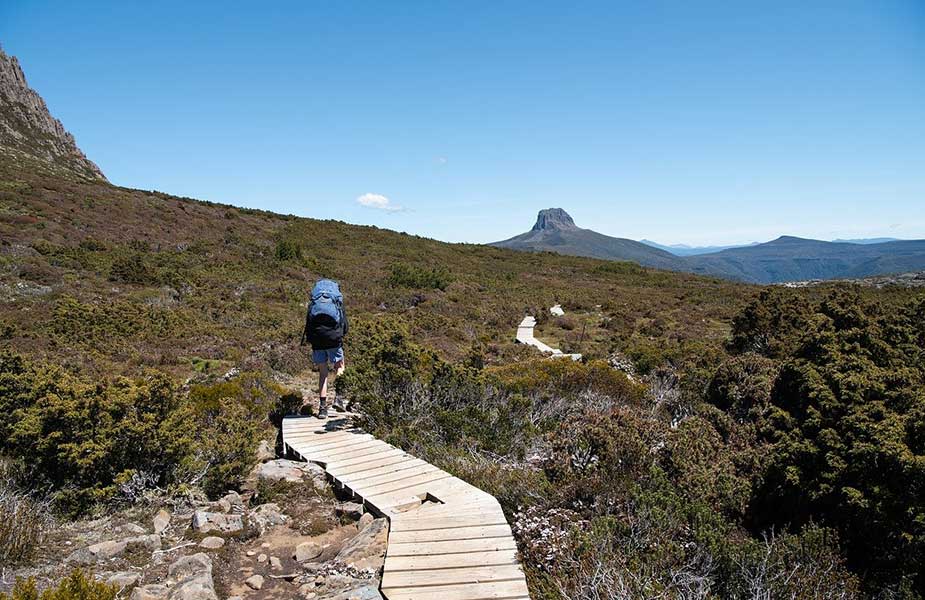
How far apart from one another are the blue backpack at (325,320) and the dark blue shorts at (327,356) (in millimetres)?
95

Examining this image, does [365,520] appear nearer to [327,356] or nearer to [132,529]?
[132,529]

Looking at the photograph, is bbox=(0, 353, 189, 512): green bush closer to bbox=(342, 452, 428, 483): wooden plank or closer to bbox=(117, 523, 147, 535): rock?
bbox=(117, 523, 147, 535): rock

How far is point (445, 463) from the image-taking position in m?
5.11

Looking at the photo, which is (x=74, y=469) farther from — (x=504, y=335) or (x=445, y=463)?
(x=504, y=335)

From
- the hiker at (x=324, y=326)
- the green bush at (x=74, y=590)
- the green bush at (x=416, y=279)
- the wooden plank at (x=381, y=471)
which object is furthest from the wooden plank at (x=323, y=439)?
the green bush at (x=416, y=279)

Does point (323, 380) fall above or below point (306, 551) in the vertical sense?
above

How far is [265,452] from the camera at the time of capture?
19.5 ft

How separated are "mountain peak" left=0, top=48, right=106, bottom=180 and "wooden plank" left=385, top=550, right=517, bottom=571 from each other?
54.6 m

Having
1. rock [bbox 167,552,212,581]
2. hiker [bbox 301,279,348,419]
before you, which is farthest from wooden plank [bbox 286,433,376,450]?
rock [bbox 167,552,212,581]

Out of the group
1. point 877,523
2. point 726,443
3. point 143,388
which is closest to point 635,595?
point 877,523

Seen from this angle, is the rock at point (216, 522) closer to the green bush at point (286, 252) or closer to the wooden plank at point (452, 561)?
the wooden plank at point (452, 561)

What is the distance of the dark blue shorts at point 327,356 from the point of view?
266 inches

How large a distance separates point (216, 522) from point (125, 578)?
90cm

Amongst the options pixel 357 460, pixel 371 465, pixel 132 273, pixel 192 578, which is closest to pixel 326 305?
pixel 357 460
